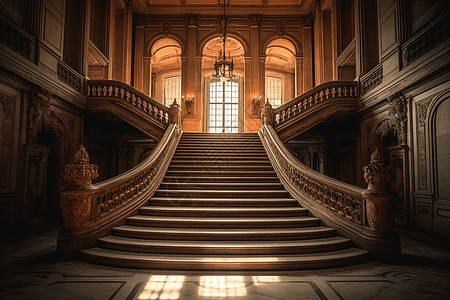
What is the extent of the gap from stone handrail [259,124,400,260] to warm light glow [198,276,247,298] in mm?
2050

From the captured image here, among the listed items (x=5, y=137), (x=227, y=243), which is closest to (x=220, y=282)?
(x=227, y=243)

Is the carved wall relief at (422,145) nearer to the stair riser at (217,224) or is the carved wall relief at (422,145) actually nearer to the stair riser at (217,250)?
the stair riser at (217,224)

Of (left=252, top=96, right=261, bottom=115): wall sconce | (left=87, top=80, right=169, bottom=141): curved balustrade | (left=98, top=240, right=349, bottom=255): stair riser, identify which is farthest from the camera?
(left=252, top=96, right=261, bottom=115): wall sconce

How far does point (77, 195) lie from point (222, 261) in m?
2.27

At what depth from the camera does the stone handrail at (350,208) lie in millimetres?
4043

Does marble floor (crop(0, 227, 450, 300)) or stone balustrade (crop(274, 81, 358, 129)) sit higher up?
stone balustrade (crop(274, 81, 358, 129))

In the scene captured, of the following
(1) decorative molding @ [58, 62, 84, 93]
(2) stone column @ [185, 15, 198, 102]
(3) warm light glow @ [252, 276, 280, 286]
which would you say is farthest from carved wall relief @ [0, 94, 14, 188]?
(2) stone column @ [185, 15, 198, 102]

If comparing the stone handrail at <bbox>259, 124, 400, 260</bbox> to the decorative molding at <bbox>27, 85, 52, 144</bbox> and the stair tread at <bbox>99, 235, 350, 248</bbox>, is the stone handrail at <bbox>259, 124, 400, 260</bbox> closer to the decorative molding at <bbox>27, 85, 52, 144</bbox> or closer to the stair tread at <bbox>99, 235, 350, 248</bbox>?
the stair tread at <bbox>99, 235, 350, 248</bbox>

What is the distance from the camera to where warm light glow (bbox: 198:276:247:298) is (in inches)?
118

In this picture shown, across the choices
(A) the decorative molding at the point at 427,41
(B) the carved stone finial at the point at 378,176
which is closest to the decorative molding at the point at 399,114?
(A) the decorative molding at the point at 427,41

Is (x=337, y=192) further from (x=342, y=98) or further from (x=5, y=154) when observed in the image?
(x=5, y=154)

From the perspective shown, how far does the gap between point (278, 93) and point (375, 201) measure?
53.2 ft

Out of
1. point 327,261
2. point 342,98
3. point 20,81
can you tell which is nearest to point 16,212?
point 20,81

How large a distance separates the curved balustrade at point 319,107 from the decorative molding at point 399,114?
2.17 meters
